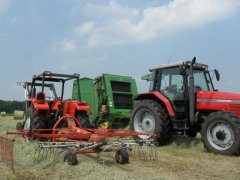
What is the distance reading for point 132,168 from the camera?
19.0ft

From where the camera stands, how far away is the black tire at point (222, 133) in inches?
281

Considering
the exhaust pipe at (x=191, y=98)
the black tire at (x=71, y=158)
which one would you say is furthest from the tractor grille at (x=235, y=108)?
the black tire at (x=71, y=158)

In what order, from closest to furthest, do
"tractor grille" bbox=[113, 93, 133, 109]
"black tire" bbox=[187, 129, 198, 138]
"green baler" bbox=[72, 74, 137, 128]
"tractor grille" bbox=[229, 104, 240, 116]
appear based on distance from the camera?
"tractor grille" bbox=[229, 104, 240, 116], "black tire" bbox=[187, 129, 198, 138], "green baler" bbox=[72, 74, 137, 128], "tractor grille" bbox=[113, 93, 133, 109]

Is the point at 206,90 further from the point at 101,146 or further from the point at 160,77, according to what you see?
the point at 101,146

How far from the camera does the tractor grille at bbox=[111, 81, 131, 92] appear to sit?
43.5 feet

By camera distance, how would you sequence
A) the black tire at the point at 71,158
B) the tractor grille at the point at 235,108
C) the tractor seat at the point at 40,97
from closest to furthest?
1. the black tire at the point at 71,158
2. the tractor grille at the point at 235,108
3. the tractor seat at the point at 40,97

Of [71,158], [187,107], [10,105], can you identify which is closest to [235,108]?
[187,107]

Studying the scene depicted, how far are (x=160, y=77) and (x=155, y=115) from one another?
1.01m

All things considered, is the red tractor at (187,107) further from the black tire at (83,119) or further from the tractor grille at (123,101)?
the tractor grille at (123,101)

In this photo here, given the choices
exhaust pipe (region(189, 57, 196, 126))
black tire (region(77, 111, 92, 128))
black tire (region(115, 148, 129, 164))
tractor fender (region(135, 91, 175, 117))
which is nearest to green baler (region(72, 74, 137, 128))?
tractor fender (region(135, 91, 175, 117))

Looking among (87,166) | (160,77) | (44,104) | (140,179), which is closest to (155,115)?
(160,77)

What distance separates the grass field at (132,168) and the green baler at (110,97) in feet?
17.6

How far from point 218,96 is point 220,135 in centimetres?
100

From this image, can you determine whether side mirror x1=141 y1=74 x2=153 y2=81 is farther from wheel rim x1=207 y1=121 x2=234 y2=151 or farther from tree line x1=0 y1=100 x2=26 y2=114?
A: tree line x1=0 y1=100 x2=26 y2=114
